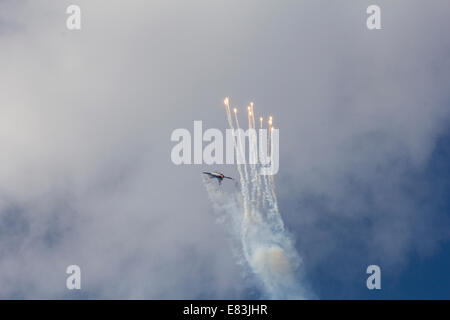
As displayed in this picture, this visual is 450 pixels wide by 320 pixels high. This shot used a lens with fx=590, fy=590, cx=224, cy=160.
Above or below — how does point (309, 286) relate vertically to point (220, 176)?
below
